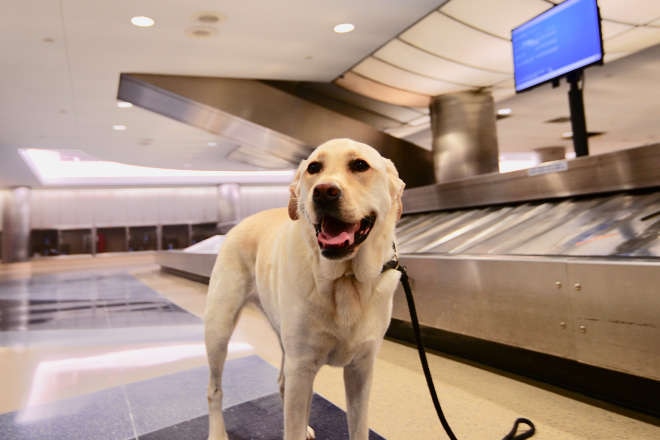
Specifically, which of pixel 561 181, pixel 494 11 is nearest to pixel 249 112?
pixel 494 11

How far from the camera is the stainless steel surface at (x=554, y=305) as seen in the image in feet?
7.06

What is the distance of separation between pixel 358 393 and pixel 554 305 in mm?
1483

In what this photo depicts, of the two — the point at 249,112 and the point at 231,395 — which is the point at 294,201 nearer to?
the point at 231,395

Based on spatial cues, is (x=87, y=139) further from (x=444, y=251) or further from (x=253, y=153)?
(x=444, y=251)

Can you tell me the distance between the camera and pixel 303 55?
7.91 metres

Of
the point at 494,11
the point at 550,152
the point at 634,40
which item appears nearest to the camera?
the point at 494,11

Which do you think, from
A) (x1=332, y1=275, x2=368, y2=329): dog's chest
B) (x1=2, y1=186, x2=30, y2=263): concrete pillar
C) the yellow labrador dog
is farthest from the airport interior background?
(x1=2, y1=186, x2=30, y2=263): concrete pillar

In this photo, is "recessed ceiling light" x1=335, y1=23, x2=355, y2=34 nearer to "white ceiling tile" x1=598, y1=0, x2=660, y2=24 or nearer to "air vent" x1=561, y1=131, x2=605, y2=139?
"white ceiling tile" x1=598, y1=0, x2=660, y2=24

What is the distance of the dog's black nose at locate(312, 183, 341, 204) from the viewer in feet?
4.30

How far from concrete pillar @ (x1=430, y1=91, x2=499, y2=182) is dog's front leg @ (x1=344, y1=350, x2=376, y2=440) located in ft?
27.0

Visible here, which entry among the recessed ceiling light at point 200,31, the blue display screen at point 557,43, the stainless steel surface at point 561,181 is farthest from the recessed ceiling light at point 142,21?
the blue display screen at point 557,43

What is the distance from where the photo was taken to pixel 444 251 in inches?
157

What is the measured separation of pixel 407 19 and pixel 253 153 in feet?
32.1

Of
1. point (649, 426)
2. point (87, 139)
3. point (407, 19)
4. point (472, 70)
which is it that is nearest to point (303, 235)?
point (649, 426)
